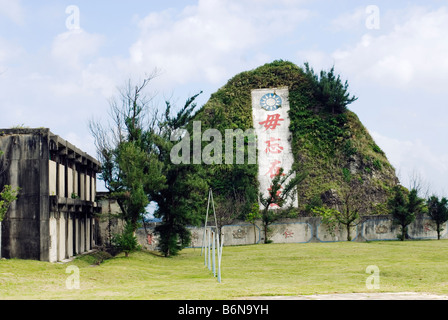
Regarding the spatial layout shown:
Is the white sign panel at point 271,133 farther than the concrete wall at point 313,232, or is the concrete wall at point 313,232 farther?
the white sign panel at point 271,133

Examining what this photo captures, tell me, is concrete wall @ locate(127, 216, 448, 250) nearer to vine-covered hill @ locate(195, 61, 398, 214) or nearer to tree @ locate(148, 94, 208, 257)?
vine-covered hill @ locate(195, 61, 398, 214)

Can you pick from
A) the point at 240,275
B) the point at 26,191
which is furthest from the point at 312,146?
the point at 26,191

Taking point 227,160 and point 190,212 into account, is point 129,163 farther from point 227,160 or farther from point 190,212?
Result: point 227,160

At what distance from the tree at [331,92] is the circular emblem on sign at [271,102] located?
139 inches

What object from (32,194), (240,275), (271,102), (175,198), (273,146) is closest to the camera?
(240,275)

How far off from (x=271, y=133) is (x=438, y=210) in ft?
51.1

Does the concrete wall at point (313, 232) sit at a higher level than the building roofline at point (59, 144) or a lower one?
lower

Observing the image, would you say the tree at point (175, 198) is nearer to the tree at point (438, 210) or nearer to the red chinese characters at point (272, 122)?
the tree at point (438, 210)

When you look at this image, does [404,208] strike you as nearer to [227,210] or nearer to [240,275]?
[227,210]

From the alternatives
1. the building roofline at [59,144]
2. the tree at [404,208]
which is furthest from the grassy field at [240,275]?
the tree at [404,208]

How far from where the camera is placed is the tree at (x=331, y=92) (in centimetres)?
4581

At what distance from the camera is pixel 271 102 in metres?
46.9

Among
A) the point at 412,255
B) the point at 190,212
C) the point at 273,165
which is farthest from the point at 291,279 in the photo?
the point at 273,165

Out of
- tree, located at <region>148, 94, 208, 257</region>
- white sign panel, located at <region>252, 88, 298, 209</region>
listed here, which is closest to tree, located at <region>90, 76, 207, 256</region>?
tree, located at <region>148, 94, 208, 257</region>
